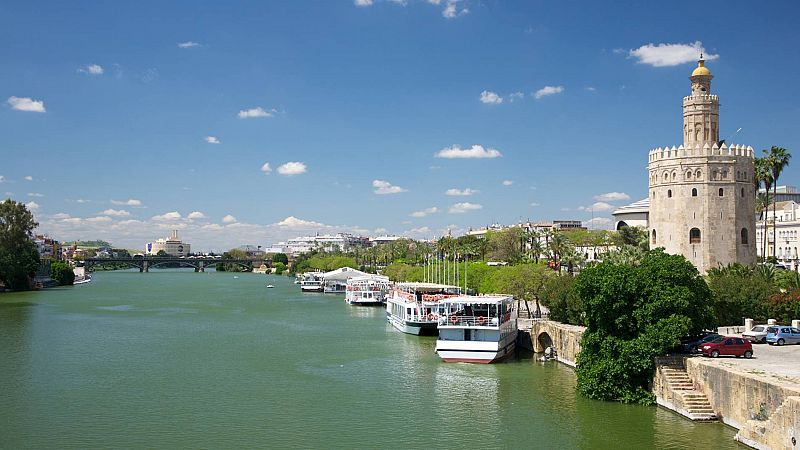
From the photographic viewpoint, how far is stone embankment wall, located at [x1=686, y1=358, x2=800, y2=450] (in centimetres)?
2167

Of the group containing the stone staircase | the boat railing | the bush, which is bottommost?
the stone staircase

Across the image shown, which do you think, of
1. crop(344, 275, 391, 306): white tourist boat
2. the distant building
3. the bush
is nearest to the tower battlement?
the bush

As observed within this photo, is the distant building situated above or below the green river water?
above

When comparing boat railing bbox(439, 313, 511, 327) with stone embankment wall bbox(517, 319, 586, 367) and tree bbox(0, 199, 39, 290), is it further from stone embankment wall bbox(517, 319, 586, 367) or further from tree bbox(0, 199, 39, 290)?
tree bbox(0, 199, 39, 290)

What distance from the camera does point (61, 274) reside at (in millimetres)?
143000

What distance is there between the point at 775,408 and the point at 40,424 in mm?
28755

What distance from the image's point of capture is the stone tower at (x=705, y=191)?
5078cm

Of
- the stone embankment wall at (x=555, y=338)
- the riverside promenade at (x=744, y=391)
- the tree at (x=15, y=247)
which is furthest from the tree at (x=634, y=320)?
the tree at (x=15, y=247)

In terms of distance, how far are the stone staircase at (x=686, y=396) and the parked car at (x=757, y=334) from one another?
321 inches

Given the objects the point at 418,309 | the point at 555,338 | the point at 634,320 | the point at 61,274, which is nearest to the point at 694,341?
the point at 634,320

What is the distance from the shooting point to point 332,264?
16838 centimetres

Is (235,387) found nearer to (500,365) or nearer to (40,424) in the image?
(40,424)

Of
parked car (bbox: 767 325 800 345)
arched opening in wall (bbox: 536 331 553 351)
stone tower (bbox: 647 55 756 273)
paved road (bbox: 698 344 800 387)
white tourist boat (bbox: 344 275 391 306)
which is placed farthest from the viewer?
white tourist boat (bbox: 344 275 391 306)

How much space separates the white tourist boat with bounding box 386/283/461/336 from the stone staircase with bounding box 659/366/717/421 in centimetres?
2395
